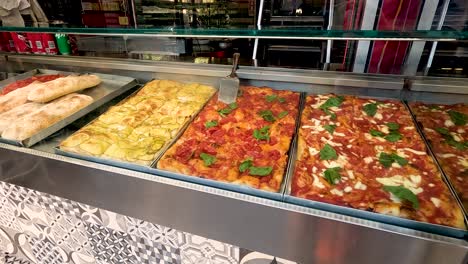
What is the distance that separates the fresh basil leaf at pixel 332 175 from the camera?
51.2 inches

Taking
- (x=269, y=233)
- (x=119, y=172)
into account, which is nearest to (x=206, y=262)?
(x=269, y=233)

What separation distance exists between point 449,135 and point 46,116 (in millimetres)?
2426

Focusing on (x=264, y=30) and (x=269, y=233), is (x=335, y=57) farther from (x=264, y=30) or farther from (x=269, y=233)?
(x=269, y=233)

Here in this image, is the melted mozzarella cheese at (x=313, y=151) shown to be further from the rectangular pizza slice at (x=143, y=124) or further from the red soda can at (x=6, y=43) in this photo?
the red soda can at (x=6, y=43)

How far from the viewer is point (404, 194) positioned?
1173 millimetres

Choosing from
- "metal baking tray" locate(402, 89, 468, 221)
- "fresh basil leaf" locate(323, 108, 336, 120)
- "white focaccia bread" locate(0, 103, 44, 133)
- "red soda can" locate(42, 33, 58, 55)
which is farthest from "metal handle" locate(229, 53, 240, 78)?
"red soda can" locate(42, 33, 58, 55)

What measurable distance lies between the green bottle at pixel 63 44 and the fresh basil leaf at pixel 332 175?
2442 mm

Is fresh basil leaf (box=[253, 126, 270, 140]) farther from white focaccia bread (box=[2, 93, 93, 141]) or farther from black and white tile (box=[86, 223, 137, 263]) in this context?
white focaccia bread (box=[2, 93, 93, 141])

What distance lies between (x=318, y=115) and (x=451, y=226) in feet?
3.04

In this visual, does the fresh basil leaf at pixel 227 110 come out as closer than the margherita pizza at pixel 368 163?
No

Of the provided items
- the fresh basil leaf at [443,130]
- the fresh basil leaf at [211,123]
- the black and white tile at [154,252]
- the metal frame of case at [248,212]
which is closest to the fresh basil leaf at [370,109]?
the metal frame of case at [248,212]

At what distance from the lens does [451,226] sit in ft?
A: 3.35

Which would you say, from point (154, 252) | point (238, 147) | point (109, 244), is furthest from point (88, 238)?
point (238, 147)

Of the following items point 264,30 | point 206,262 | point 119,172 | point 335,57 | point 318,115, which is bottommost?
point 206,262
